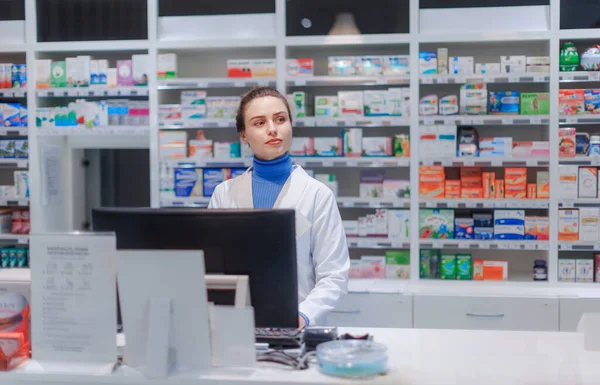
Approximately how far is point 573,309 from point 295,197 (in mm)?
2574

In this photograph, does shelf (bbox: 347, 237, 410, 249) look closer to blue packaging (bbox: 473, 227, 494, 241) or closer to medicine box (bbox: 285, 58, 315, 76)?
blue packaging (bbox: 473, 227, 494, 241)

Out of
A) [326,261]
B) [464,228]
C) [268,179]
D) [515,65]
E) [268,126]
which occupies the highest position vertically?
[515,65]

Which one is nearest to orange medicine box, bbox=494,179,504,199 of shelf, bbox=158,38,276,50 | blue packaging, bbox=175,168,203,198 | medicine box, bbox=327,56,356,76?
medicine box, bbox=327,56,356,76

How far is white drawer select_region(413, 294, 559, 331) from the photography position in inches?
170

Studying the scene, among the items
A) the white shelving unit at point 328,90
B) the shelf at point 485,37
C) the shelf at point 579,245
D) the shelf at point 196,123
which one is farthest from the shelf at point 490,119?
the shelf at point 196,123

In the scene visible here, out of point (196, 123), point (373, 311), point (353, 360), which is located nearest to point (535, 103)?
point (373, 311)

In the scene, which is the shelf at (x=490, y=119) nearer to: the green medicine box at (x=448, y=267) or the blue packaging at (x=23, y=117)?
the green medicine box at (x=448, y=267)

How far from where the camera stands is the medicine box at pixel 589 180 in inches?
183

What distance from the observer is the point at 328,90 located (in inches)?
208

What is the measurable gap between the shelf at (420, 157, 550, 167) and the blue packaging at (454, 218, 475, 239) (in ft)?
1.42

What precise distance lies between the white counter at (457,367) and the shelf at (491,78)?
2.83 m

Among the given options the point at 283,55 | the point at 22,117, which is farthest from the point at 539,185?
the point at 22,117

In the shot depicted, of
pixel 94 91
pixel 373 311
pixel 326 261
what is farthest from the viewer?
pixel 94 91

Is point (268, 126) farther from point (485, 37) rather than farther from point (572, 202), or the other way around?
point (572, 202)
